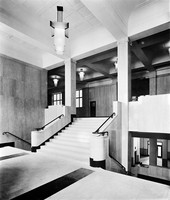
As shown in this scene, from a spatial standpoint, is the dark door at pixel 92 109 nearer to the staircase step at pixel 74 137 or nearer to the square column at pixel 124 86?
the staircase step at pixel 74 137

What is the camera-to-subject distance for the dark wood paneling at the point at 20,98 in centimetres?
752

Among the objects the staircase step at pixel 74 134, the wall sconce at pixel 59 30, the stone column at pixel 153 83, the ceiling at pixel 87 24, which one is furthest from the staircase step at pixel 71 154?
the stone column at pixel 153 83

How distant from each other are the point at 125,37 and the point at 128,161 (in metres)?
5.03

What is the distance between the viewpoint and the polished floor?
1820 mm

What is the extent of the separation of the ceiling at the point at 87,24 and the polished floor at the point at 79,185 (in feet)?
13.9

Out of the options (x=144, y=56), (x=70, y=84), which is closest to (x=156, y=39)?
(x=144, y=56)

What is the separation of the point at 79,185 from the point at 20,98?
7132 millimetres

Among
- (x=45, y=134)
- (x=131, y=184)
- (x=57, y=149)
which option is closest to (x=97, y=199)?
(x=131, y=184)

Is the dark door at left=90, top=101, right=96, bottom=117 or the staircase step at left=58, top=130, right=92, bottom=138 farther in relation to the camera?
the dark door at left=90, top=101, right=96, bottom=117

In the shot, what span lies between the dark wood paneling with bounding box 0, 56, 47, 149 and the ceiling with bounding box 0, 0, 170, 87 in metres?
0.77

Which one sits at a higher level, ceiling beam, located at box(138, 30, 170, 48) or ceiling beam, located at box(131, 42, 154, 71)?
ceiling beam, located at box(138, 30, 170, 48)

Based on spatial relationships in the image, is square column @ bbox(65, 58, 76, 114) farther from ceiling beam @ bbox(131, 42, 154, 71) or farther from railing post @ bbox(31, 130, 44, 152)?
ceiling beam @ bbox(131, 42, 154, 71)

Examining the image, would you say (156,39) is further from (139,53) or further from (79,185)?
(79,185)

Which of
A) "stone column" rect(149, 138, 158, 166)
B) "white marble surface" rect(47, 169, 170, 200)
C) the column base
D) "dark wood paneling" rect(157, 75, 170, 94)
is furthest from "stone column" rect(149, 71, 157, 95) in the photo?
"white marble surface" rect(47, 169, 170, 200)
